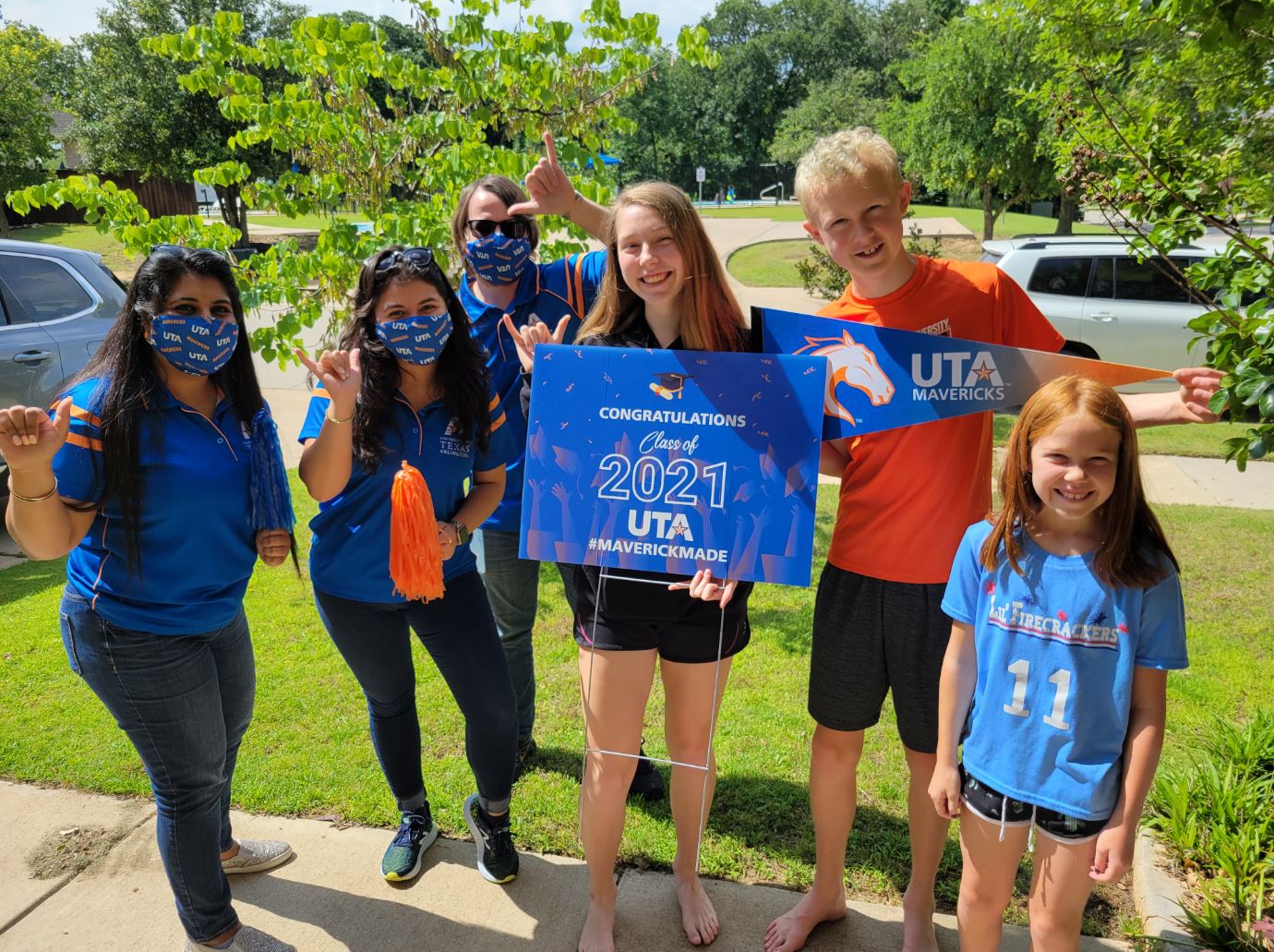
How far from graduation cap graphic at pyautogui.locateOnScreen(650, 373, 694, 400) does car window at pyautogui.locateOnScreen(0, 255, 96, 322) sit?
21.3 ft

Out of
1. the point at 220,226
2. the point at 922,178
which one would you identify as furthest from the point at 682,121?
the point at 220,226

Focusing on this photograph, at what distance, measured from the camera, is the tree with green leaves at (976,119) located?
1872 centimetres

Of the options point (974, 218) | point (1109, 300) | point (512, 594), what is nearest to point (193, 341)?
point (512, 594)

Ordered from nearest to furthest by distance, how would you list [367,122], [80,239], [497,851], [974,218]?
1. [497,851]
2. [367,122]
3. [80,239]
4. [974,218]

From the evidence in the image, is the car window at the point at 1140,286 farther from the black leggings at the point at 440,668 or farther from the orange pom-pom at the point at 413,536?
the orange pom-pom at the point at 413,536

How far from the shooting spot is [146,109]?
83.8 feet

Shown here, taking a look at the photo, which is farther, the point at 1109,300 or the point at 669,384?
the point at 1109,300

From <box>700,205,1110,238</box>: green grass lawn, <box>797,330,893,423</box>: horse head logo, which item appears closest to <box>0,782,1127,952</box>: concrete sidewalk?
<box>797,330,893,423</box>: horse head logo

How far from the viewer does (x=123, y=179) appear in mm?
35094

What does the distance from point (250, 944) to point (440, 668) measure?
98 cm

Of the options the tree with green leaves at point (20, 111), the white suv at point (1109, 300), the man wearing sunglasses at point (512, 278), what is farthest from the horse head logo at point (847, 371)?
the tree with green leaves at point (20, 111)

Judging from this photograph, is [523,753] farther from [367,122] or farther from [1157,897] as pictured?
[367,122]

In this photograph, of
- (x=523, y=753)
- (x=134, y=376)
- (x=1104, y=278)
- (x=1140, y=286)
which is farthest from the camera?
(x=1104, y=278)

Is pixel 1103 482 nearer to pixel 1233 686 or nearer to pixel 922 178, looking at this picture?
pixel 1233 686
